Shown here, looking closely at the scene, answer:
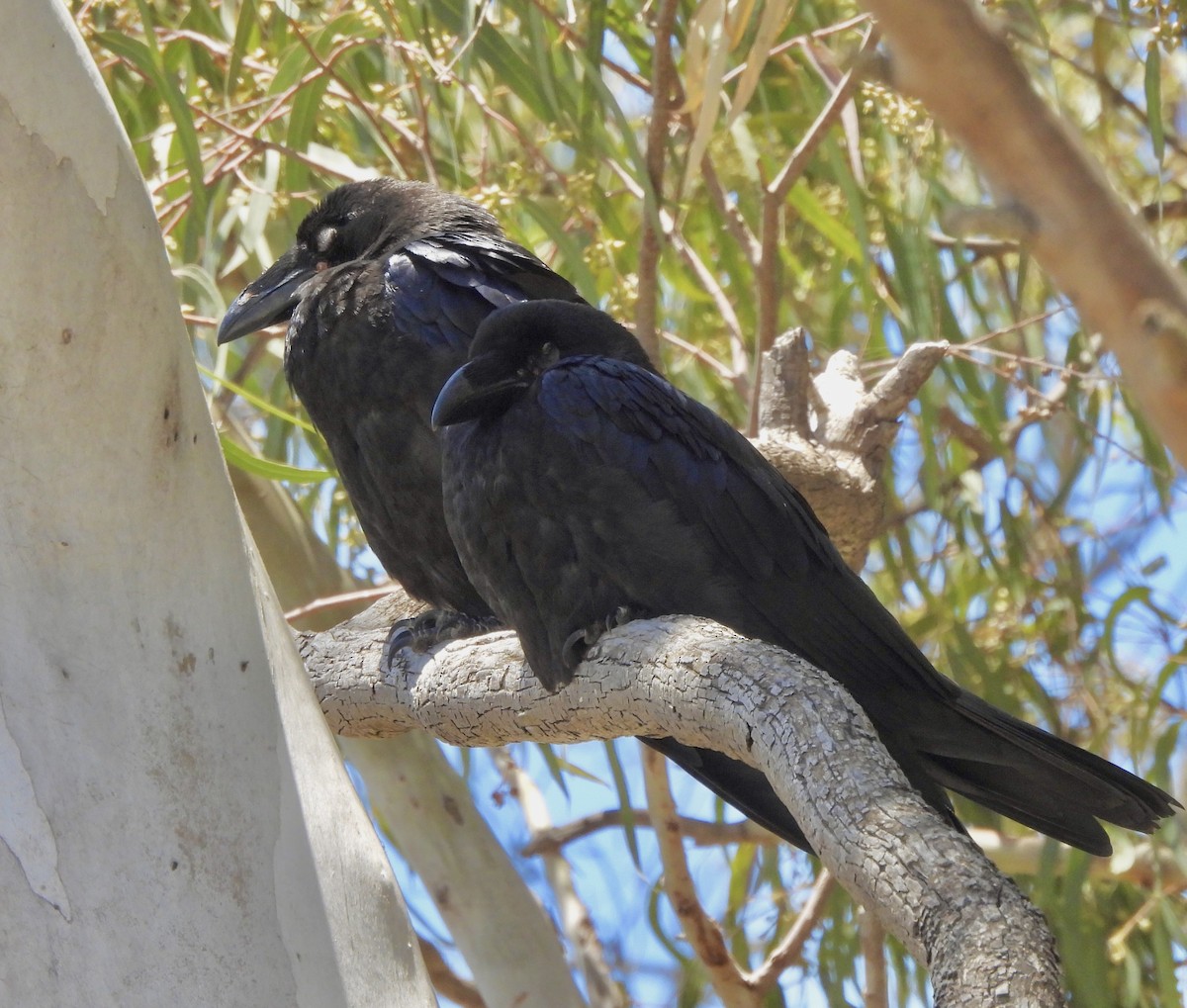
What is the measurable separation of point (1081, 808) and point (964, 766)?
193 millimetres

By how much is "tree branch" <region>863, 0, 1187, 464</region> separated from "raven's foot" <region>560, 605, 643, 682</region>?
4.70ft

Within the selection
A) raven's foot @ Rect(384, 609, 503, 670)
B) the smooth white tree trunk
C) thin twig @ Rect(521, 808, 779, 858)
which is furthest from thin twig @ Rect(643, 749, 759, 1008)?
the smooth white tree trunk

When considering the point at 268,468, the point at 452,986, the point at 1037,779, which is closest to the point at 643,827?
the point at 452,986

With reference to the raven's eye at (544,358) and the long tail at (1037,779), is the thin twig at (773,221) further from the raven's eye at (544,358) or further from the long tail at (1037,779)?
the long tail at (1037,779)

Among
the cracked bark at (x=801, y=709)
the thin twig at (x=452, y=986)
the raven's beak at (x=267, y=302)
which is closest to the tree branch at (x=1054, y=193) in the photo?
the cracked bark at (x=801, y=709)

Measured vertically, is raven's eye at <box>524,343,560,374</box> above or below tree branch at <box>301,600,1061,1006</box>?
above

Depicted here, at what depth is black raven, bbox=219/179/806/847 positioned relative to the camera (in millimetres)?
2404

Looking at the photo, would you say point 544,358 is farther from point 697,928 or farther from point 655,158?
point 697,928

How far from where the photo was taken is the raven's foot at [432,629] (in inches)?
88.5

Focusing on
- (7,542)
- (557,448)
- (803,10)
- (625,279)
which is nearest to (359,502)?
(557,448)

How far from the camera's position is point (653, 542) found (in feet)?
6.62

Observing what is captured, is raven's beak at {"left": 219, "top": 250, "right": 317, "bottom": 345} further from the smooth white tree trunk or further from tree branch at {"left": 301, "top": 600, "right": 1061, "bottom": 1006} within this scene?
the smooth white tree trunk

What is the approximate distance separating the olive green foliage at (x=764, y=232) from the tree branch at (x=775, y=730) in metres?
0.57

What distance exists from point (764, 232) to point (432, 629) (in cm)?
97
